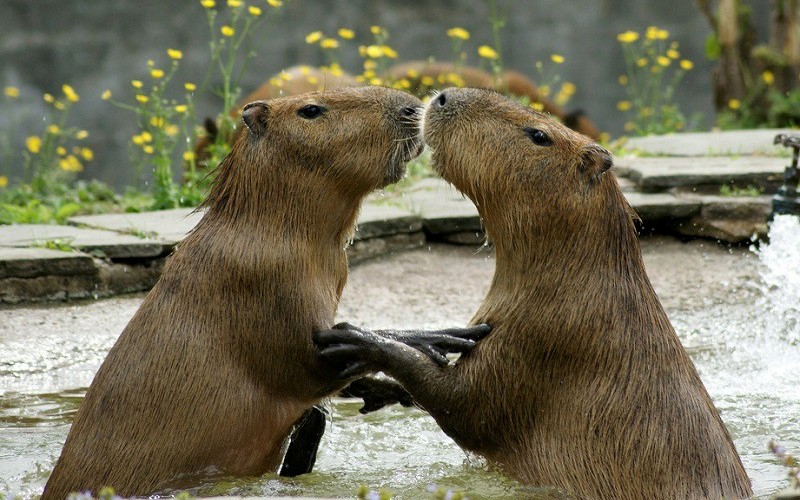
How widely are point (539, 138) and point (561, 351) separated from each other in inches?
26.7

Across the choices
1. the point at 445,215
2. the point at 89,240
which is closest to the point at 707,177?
the point at 445,215

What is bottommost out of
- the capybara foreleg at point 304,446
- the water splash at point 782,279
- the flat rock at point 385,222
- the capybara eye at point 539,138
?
the capybara foreleg at point 304,446

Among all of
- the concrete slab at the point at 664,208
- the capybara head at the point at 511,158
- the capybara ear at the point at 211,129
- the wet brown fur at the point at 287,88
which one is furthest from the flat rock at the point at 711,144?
the capybara head at the point at 511,158

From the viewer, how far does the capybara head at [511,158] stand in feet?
12.0

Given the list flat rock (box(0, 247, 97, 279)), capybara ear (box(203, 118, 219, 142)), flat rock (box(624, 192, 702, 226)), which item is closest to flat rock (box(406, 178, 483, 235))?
flat rock (box(624, 192, 702, 226))

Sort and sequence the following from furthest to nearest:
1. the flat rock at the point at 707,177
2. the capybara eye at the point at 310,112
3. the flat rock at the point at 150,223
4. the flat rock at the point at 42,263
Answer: the flat rock at the point at 707,177, the flat rock at the point at 150,223, the flat rock at the point at 42,263, the capybara eye at the point at 310,112

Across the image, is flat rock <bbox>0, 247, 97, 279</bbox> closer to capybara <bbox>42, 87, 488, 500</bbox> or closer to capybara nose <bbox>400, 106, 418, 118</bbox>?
capybara <bbox>42, 87, 488, 500</bbox>

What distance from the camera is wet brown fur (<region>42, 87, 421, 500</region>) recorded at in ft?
11.5

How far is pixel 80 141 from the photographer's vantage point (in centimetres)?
1478

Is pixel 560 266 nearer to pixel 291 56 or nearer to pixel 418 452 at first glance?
pixel 418 452

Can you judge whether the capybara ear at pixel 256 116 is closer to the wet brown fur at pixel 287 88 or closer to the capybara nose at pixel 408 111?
the capybara nose at pixel 408 111

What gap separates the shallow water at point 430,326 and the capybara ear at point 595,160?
1.00 meters

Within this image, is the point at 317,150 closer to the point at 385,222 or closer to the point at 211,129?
the point at 385,222

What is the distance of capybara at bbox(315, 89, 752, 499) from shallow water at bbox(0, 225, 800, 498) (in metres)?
0.22
